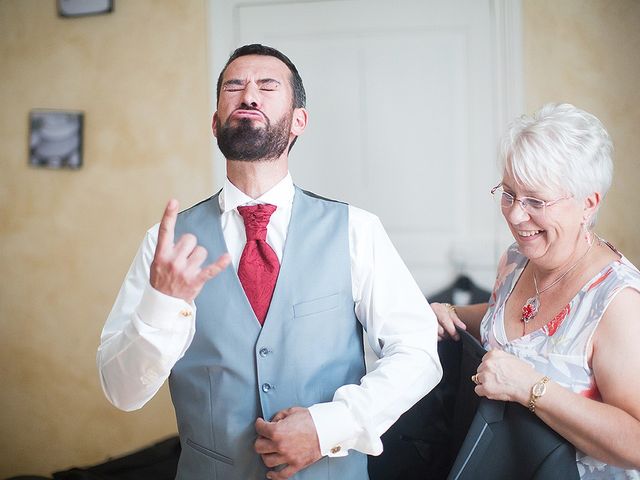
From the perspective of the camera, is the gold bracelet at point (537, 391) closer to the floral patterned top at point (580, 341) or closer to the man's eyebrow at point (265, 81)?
the floral patterned top at point (580, 341)

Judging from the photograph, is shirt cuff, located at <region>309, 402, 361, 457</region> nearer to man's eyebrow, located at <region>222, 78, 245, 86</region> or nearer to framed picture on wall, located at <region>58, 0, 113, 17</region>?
man's eyebrow, located at <region>222, 78, 245, 86</region>

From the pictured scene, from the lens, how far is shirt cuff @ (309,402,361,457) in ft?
4.68

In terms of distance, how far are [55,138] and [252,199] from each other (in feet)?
5.57

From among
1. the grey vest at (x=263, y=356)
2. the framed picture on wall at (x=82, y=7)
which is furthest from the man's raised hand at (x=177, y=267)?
the framed picture on wall at (x=82, y=7)

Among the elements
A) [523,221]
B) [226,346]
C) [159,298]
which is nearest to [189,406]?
[226,346]

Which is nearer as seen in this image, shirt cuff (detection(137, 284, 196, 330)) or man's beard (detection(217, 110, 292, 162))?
shirt cuff (detection(137, 284, 196, 330))

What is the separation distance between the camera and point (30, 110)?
2.97 m

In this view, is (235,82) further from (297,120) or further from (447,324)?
(447,324)

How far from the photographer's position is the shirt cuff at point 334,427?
1426 millimetres

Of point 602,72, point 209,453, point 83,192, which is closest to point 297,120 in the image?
point 209,453

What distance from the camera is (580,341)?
143 centimetres

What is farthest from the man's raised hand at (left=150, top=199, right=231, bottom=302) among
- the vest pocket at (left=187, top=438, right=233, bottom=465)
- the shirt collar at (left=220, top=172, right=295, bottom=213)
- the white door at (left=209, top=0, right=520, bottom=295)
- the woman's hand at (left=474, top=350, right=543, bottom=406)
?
the white door at (left=209, top=0, right=520, bottom=295)

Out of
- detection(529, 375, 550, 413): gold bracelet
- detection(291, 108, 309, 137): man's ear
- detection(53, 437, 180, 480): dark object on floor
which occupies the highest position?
detection(291, 108, 309, 137): man's ear

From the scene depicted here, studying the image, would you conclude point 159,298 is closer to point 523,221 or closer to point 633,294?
point 523,221
